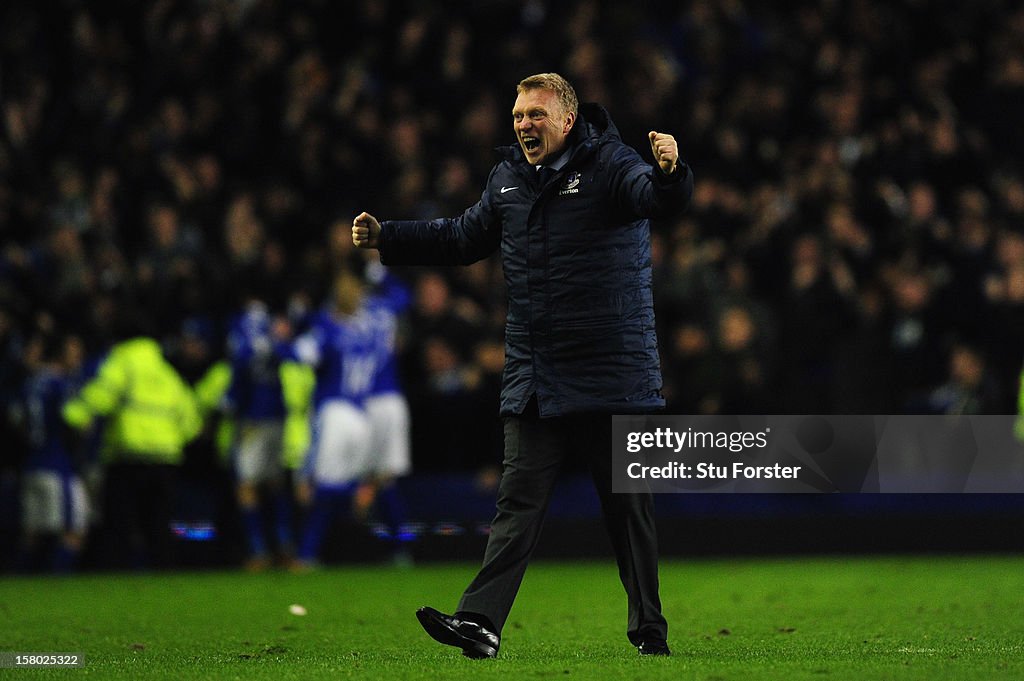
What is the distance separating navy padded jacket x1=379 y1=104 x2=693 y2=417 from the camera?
6.60 meters

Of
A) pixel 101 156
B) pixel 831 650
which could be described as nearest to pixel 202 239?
pixel 101 156

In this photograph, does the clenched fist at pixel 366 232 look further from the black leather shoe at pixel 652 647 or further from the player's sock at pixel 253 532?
the player's sock at pixel 253 532

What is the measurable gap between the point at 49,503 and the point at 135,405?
1.06m

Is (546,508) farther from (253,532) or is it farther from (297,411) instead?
(297,411)

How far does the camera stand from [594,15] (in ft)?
63.4

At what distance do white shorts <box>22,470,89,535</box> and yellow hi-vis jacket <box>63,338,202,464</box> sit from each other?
486 millimetres

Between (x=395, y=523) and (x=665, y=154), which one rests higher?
(x=665, y=154)

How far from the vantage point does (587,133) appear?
22.1 ft

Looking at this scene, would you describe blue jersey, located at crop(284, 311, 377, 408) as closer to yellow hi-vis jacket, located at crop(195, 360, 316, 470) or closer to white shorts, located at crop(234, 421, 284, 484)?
yellow hi-vis jacket, located at crop(195, 360, 316, 470)

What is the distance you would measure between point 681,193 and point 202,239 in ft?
37.0

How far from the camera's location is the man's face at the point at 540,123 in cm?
659

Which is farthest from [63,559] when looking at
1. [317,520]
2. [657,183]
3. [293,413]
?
[657,183]

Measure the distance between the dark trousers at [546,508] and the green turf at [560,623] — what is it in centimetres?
28

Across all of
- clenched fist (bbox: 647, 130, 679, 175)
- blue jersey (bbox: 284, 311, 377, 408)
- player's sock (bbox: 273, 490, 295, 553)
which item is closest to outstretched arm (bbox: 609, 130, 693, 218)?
clenched fist (bbox: 647, 130, 679, 175)
